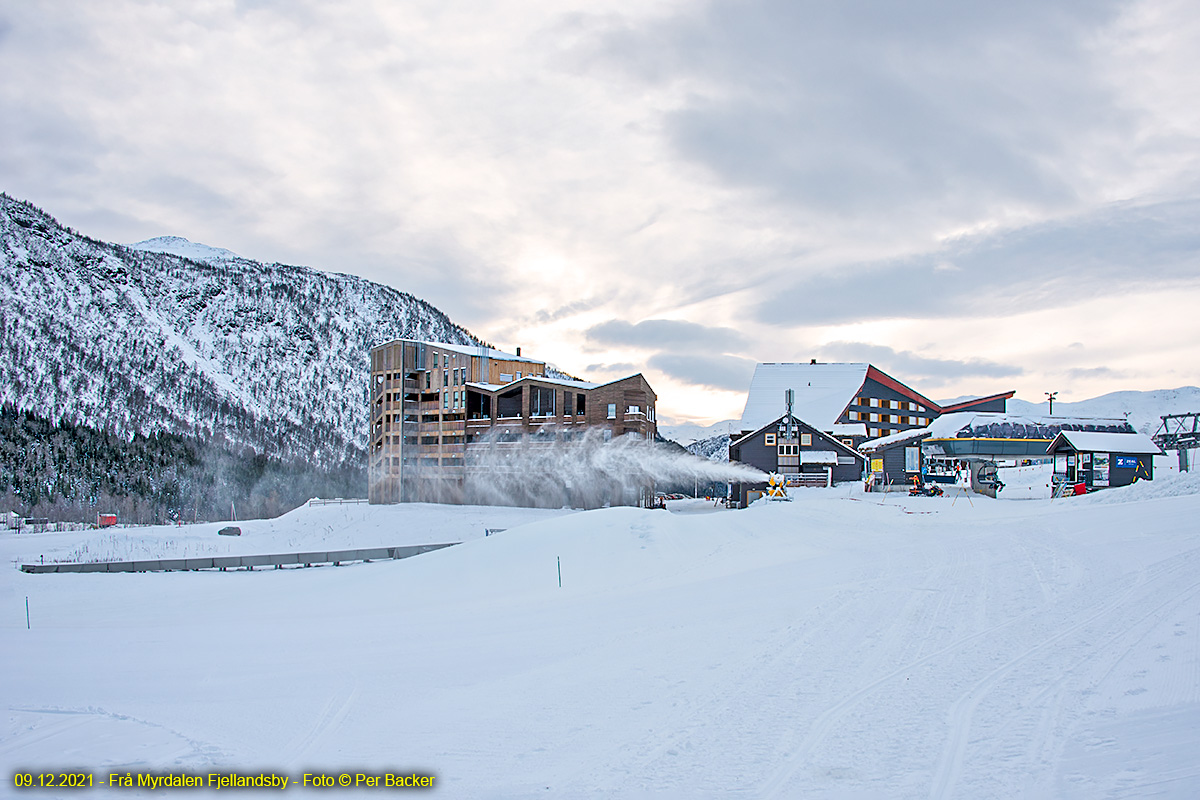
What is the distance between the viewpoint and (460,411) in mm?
56375

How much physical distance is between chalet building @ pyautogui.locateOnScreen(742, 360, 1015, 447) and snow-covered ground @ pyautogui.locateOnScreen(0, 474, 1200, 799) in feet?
156

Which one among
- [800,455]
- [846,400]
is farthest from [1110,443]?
[846,400]

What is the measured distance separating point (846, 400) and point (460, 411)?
38190mm

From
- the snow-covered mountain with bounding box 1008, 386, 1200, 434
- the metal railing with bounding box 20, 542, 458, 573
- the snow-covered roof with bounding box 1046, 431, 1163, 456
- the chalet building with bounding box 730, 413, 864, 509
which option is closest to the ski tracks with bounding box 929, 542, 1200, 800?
the metal railing with bounding box 20, 542, 458, 573

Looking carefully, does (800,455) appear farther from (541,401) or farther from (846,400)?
(846,400)

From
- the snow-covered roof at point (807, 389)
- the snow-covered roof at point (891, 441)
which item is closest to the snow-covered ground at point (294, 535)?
the snow-covered roof at point (891, 441)

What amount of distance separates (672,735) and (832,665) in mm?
3602

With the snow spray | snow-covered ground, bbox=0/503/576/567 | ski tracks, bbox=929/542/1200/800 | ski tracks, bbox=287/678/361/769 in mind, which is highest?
the snow spray

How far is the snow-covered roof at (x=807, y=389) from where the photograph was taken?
7188cm

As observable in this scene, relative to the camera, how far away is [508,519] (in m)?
48.0

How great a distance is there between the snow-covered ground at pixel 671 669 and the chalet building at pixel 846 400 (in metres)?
47.6

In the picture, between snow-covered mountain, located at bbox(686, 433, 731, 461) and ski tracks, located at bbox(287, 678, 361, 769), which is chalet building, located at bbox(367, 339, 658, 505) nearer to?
ski tracks, located at bbox(287, 678, 361, 769)

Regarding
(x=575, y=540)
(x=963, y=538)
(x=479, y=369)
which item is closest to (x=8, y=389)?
(x=479, y=369)

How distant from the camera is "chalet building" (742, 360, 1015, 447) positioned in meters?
72.6
